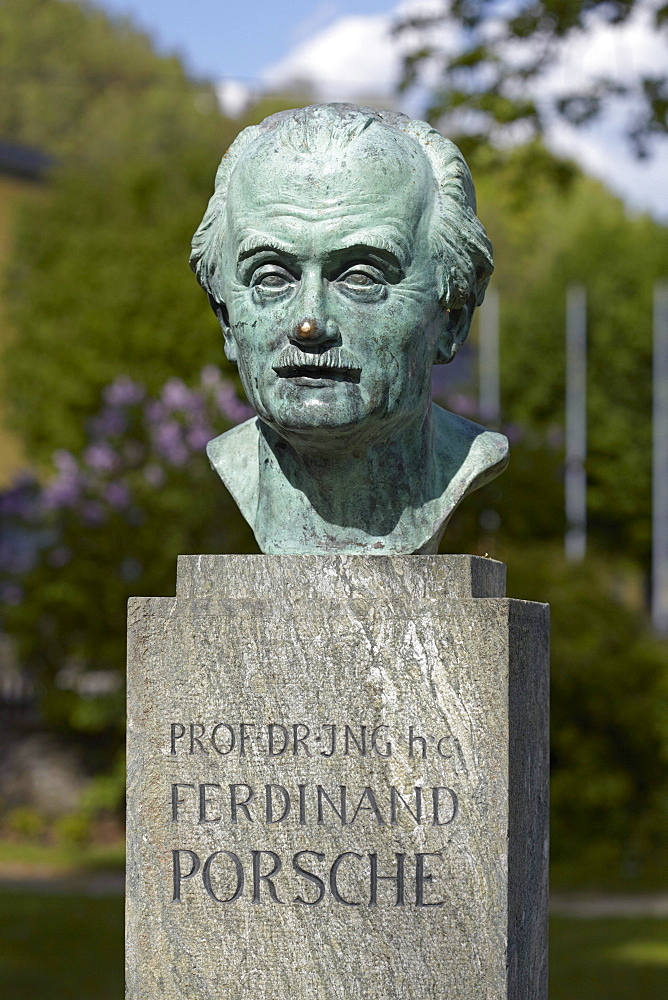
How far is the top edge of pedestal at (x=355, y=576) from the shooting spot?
13.2 ft

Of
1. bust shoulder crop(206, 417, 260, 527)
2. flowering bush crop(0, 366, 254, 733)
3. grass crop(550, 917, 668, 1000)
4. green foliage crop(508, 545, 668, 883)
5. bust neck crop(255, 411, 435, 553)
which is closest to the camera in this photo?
bust neck crop(255, 411, 435, 553)

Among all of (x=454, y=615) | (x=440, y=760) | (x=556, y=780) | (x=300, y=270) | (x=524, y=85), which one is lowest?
(x=556, y=780)

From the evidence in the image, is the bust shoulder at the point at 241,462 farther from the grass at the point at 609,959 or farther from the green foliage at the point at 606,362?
the green foliage at the point at 606,362

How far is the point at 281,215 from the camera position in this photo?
4035mm

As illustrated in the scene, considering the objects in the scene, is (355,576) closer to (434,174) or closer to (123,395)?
(434,174)

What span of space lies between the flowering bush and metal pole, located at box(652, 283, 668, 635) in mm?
20784

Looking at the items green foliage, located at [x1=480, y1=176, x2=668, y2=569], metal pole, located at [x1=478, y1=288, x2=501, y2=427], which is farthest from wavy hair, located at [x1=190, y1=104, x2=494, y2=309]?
green foliage, located at [x1=480, y1=176, x2=668, y2=569]

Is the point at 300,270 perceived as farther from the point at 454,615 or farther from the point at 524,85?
the point at 524,85

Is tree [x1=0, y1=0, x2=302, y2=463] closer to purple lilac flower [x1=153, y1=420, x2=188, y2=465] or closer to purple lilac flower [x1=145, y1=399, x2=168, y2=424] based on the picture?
purple lilac flower [x1=145, y1=399, x2=168, y2=424]

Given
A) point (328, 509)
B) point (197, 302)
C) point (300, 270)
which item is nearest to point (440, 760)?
point (328, 509)

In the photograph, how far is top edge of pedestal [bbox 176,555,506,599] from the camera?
4.02m

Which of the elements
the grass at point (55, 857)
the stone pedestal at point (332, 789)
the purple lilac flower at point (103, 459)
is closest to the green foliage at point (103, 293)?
the purple lilac flower at point (103, 459)

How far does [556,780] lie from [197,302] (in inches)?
551

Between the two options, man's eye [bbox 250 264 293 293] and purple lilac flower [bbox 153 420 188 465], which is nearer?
man's eye [bbox 250 264 293 293]
